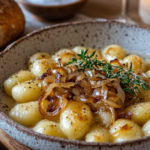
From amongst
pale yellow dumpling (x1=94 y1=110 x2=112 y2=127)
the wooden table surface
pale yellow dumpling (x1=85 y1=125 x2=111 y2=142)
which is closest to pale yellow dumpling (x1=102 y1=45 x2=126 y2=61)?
pale yellow dumpling (x1=94 y1=110 x2=112 y2=127)

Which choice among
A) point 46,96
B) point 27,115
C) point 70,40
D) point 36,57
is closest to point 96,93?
point 46,96

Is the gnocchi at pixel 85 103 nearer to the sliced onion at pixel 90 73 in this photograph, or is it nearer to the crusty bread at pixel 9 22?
the sliced onion at pixel 90 73

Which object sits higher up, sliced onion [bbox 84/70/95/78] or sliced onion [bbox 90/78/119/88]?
sliced onion [bbox 84/70/95/78]

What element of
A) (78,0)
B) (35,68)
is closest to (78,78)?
(35,68)

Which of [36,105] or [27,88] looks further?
[27,88]

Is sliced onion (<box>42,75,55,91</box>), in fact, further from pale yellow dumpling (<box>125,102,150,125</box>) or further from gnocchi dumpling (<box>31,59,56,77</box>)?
pale yellow dumpling (<box>125,102,150,125</box>)

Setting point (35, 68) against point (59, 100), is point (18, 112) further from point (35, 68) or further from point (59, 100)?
point (35, 68)
